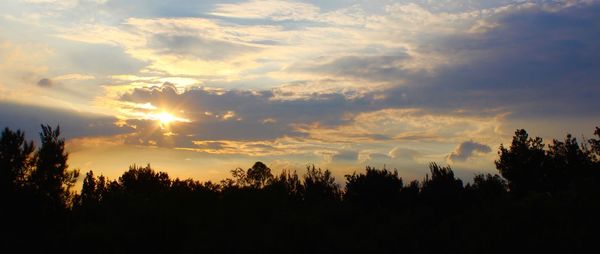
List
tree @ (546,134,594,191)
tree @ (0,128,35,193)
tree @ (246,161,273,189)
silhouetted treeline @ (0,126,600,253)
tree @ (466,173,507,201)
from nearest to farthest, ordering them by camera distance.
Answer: silhouetted treeline @ (0,126,600,253)
tree @ (466,173,507,201)
tree @ (0,128,35,193)
tree @ (546,134,594,191)
tree @ (246,161,273,189)

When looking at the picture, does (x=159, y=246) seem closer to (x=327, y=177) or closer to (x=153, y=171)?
(x=327, y=177)

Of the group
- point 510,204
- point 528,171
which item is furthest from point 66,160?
point 528,171

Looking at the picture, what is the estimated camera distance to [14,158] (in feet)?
144

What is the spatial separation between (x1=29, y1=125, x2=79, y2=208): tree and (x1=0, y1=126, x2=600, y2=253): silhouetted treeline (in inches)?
3.4

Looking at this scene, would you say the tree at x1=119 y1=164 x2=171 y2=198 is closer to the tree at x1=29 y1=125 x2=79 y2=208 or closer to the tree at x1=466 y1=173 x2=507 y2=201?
the tree at x1=29 y1=125 x2=79 y2=208

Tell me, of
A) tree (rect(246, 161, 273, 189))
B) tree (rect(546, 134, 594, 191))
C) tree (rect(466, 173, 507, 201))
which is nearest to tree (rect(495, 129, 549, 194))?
tree (rect(546, 134, 594, 191))

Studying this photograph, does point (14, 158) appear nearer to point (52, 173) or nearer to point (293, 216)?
point (52, 173)

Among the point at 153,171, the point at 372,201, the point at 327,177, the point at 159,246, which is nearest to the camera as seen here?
the point at 159,246

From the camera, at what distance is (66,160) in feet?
151

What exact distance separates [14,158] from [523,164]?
54.1 m

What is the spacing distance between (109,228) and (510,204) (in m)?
20.0

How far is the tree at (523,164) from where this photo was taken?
187ft

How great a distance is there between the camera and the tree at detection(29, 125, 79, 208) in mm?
42844

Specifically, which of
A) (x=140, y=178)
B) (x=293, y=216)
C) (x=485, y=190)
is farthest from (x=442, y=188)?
(x=140, y=178)
